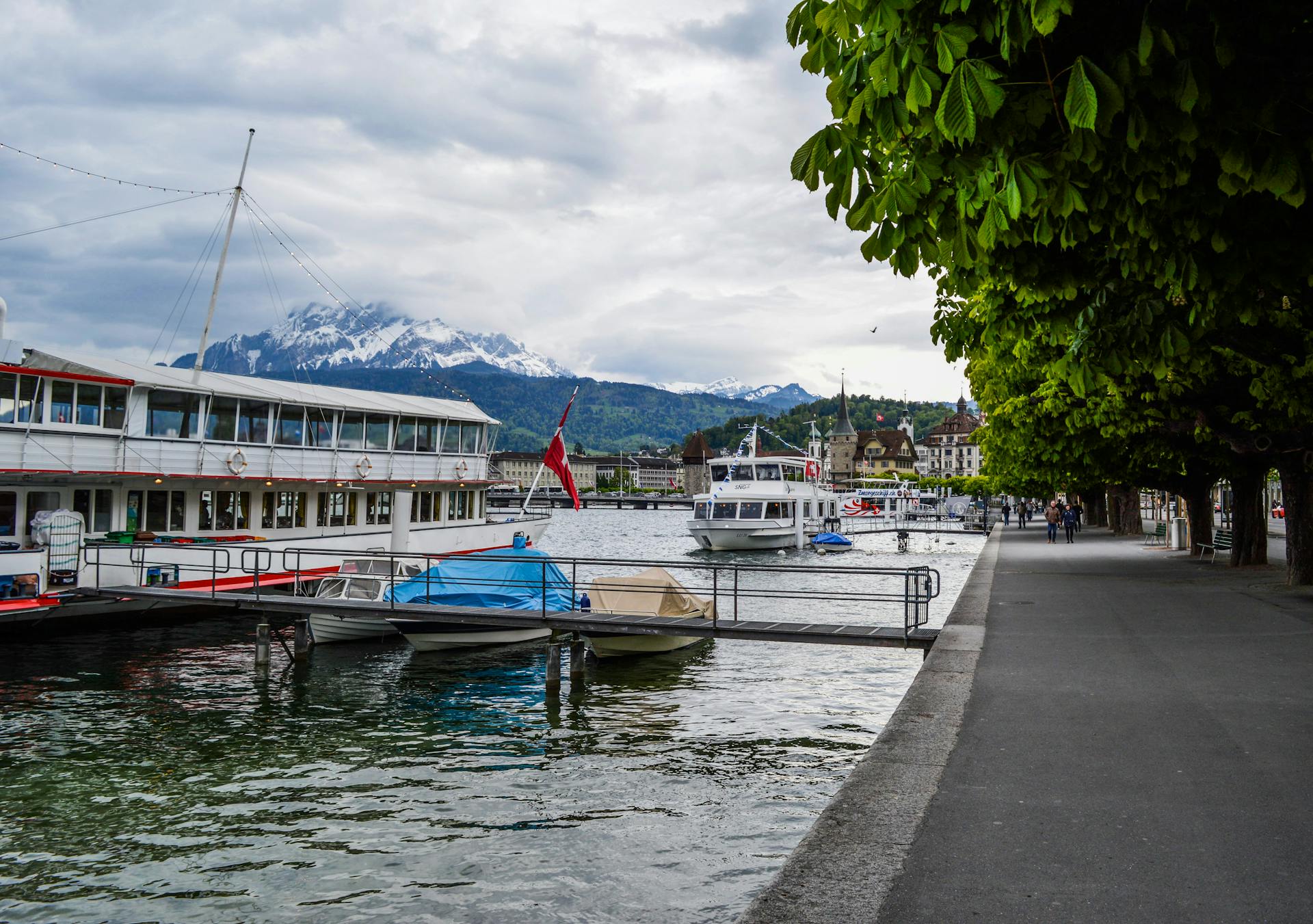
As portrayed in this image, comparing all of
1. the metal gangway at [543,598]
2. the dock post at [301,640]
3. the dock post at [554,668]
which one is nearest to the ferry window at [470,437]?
the metal gangway at [543,598]

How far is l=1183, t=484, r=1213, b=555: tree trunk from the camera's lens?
109 ft

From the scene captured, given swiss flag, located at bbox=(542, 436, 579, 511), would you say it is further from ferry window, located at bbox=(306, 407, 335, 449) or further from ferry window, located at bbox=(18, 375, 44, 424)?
ferry window, located at bbox=(18, 375, 44, 424)

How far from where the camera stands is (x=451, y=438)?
37781 millimetres

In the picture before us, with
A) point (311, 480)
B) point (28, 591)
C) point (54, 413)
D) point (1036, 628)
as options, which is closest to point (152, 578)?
point (28, 591)

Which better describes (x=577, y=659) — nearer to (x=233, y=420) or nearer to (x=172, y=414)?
(x=172, y=414)

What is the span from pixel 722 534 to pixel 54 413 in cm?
4491

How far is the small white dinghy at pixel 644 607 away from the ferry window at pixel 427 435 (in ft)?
53.0

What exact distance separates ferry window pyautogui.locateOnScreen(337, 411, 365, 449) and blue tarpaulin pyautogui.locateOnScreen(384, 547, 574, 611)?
34.8 ft

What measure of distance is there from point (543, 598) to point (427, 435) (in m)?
18.8

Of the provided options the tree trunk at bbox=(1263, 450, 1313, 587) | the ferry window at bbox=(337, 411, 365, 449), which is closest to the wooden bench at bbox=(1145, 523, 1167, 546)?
the tree trunk at bbox=(1263, 450, 1313, 587)

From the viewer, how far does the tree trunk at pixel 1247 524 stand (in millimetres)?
27516

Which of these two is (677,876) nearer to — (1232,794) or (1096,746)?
(1096,746)

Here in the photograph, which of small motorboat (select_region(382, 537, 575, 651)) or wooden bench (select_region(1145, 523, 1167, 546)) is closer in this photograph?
small motorboat (select_region(382, 537, 575, 651))

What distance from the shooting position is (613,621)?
59.6 feet
